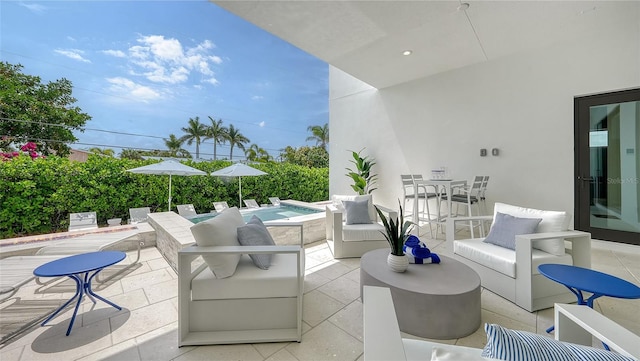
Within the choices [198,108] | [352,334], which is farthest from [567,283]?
[198,108]

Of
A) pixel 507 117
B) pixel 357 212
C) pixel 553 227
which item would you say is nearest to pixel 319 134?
pixel 507 117

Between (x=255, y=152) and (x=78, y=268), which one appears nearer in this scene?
(x=78, y=268)

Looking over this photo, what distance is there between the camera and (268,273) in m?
1.87

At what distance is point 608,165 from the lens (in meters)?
3.81

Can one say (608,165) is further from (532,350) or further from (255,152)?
(255,152)

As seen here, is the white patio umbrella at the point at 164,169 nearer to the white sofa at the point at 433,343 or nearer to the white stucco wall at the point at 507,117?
the white stucco wall at the point at 507,117

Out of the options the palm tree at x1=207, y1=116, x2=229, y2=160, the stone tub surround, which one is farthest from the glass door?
the palm tree at x1=207, y1=116, x2=229, y2=160

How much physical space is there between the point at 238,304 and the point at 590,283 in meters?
2.50

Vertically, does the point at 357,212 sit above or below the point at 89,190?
below

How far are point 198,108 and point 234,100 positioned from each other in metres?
6.66

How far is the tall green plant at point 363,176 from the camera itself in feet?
20.5

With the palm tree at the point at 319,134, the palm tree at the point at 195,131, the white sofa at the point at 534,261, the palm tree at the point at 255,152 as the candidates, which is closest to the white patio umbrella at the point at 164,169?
the white sofa at the point at 534,261

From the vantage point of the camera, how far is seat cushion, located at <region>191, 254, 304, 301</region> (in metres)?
1.74

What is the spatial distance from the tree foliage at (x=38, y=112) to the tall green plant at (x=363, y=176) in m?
11.7
